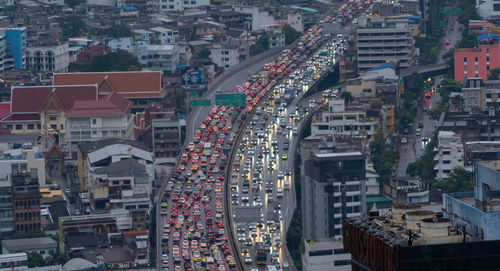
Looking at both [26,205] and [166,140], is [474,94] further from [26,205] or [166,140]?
[26,205]

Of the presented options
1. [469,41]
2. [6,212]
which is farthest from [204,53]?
[6,212]

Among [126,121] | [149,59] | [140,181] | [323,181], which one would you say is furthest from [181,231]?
[149,59]

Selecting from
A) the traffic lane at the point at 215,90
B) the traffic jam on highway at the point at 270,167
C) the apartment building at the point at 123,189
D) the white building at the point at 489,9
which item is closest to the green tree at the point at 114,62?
the traffic lane at the point at 215,90

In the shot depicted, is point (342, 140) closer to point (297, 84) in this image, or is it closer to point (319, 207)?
point (319, 207)

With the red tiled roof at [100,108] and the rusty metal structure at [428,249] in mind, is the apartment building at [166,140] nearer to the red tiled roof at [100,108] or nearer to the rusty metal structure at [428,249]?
the red tiled roof at [100,108]

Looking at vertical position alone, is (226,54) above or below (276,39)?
below
